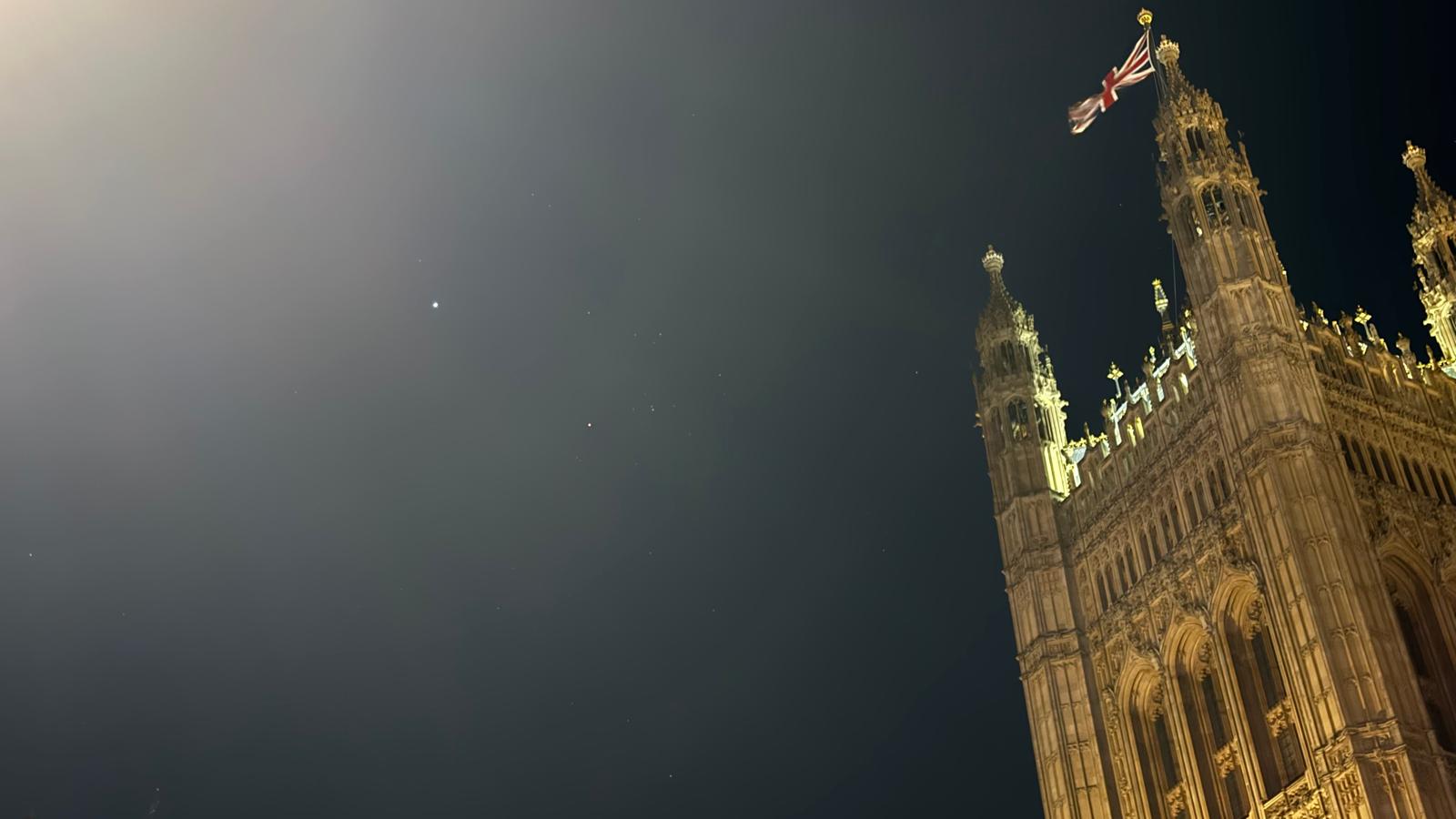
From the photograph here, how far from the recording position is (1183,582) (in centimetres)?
5981

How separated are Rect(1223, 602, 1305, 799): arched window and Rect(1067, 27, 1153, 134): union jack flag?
20270mm

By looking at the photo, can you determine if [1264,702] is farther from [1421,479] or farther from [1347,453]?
[1421,479]

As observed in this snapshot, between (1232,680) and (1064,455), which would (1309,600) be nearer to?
(1232,680)

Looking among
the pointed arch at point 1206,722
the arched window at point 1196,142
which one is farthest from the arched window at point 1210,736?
the arched window at point 1196,142

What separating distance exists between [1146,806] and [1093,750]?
9.50 feet

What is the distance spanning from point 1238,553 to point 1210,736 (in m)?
5.98

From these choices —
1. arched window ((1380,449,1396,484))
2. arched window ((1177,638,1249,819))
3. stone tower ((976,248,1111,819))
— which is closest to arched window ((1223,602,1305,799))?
arched window ((1177,638,1249,819))

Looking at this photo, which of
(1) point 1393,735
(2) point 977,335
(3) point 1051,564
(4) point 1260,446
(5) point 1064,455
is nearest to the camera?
(1) point 1393,735

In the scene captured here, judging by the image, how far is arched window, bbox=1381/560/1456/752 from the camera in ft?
172

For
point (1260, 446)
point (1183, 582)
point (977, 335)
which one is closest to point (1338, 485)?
point (1260, 446)

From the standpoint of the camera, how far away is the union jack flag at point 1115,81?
66375 mm

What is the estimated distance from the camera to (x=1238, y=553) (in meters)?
57.6

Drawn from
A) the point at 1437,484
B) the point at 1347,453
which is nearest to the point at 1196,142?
the point at 1347,453

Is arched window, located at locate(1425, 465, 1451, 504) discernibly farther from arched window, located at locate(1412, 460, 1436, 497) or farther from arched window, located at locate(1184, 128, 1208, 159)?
arched window, located at locate(1184, 128, 1208, 159)
